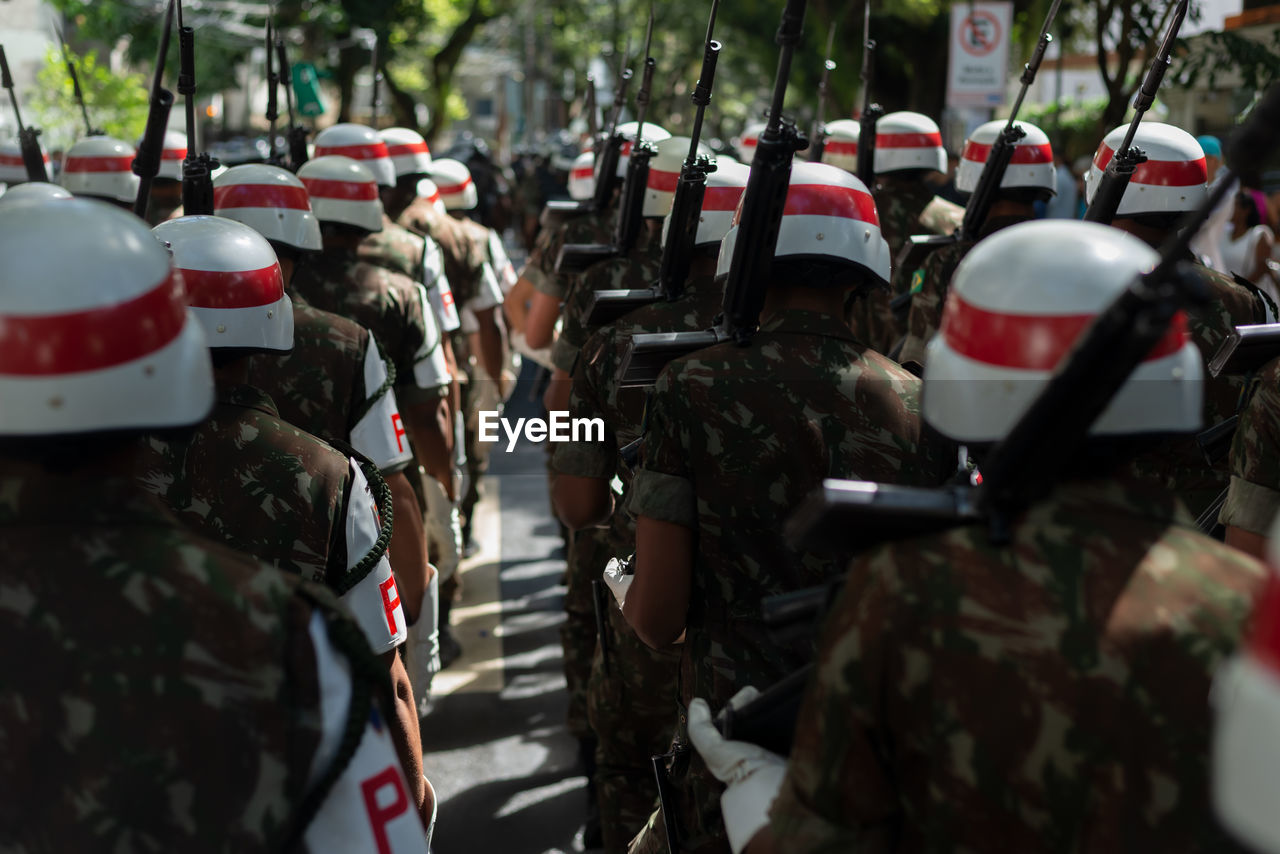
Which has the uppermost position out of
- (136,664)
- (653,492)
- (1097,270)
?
(1097,270)

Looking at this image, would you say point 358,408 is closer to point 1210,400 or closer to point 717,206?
point 717,206

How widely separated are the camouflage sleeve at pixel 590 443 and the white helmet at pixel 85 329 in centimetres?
227

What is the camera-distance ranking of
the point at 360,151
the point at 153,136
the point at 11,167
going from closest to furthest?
the point at 153,136 < the point at 360,151 < the point at 11,167

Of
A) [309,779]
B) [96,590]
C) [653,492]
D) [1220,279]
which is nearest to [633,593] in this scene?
[653,492]

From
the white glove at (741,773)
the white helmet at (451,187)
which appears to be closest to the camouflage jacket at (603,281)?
the white glove at (741,773)

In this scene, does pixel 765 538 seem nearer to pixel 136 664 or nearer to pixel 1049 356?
pixel 1049 356

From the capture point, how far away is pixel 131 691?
1.70m

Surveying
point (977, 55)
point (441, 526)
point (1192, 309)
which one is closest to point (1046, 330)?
point (1192, 309)

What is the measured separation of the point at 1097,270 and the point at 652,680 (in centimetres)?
276

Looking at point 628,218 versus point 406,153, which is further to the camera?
point 406,153

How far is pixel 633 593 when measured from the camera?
2867 millimetres

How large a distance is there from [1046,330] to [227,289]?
6.12 feet

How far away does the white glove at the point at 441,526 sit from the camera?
5.55 m

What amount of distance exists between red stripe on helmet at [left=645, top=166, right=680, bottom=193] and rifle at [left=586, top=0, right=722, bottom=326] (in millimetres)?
1132
